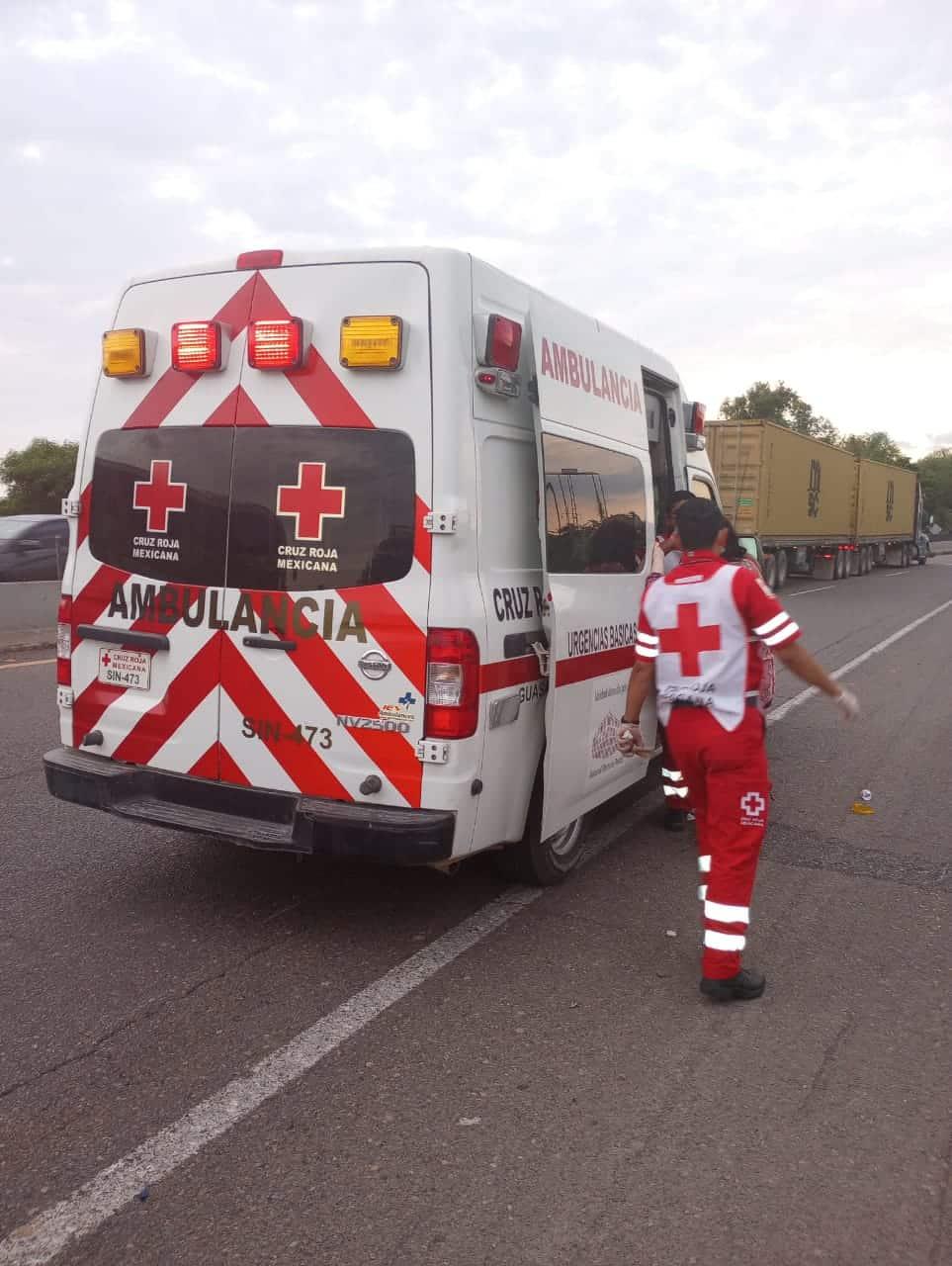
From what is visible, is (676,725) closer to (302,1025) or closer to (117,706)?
(302,1025)

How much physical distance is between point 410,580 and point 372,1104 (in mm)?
1735

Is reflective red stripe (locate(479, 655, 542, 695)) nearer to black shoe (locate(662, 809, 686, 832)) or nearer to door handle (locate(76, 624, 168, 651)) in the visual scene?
door handle (locate(76, 624, 168, 651))

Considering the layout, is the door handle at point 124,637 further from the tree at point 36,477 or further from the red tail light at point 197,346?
the tree at point 36,477

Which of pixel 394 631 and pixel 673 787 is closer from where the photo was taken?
pixel 394 631

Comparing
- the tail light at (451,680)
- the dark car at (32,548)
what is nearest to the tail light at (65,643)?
the tail light at (451,680)

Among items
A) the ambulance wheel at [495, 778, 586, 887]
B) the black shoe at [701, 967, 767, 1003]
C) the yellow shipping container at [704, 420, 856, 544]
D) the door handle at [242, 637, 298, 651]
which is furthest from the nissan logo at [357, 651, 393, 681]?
the yellow shipping container at [704, 420, 856, 544]

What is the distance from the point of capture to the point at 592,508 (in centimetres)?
481

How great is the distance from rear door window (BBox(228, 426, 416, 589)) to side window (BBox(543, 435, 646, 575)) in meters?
0.66

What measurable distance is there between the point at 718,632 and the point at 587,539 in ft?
3.52

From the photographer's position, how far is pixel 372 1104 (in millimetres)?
3105

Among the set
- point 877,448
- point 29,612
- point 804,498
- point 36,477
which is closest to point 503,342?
point 29,612

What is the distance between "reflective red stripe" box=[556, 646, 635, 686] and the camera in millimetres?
4426

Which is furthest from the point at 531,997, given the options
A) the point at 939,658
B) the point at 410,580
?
the point at 939,658

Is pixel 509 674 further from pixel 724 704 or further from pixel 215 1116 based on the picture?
pixel 215 1116
